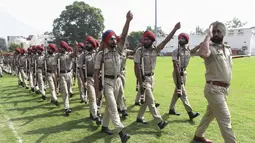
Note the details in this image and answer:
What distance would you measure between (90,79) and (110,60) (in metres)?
2.38

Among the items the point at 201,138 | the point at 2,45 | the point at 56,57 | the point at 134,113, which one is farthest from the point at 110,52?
the point at 2,45

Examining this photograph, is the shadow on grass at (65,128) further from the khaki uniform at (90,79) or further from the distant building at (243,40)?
the distant building at (243,40)

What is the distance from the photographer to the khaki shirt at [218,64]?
14.6 feet

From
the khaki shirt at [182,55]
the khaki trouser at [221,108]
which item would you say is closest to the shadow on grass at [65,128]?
the khaki shirt at [182,55]

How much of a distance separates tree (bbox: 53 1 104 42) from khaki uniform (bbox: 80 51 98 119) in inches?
2312

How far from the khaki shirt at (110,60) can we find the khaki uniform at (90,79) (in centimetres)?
201

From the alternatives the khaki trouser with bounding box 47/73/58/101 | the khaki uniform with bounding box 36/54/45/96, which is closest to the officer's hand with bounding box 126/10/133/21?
the khaki trouser with bounding box 47/73/58/101

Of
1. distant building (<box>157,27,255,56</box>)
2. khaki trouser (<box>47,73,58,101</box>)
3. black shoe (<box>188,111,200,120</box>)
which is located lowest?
black shoe (<box>188,111,200,120</box>)

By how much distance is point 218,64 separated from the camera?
4453 millimetres

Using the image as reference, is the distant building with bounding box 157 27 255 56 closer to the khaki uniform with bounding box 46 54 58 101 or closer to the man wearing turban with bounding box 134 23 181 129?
the khaki uniform with bounding box 46 54 58 101

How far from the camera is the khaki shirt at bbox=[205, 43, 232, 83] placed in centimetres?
445

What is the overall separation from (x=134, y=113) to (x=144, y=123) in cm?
131

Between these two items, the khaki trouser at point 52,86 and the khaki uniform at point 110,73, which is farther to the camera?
the khaki trouser at point 52,86

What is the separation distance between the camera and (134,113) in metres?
8.05
